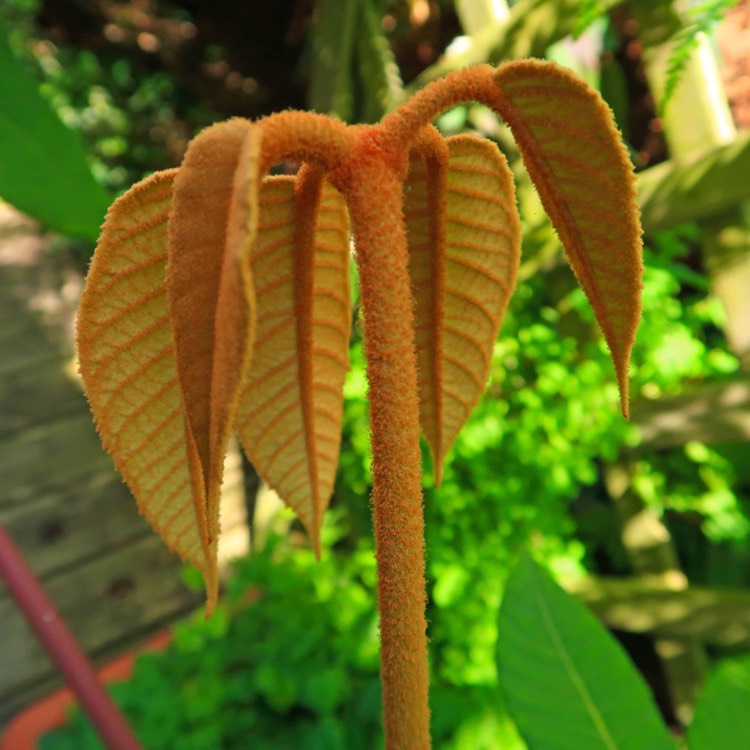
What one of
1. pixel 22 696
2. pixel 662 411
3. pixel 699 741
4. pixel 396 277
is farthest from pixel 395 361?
pixel 22 696

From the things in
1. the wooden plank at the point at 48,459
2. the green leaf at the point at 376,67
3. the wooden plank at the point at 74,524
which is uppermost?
the green leaf at the point at 376,67

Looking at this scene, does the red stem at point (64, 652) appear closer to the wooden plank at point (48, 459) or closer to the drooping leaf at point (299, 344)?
the drooping leaf at point (299, 344)

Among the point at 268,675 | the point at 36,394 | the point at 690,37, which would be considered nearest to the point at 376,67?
the point at 690,37

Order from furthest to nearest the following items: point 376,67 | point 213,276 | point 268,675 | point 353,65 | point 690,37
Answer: point 353,65, point 376,67, point 268,675, point 690,37, point 213,276

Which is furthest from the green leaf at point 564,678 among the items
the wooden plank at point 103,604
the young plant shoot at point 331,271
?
the wooden plank at point 103,604

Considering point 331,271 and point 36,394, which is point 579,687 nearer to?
point 331,271

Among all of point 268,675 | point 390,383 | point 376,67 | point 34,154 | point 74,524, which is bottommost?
point 268,675

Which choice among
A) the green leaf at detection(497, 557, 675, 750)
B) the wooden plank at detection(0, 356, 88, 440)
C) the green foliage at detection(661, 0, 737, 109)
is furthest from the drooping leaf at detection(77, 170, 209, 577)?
the wooden plank at detection(0, 356, 88, 440)

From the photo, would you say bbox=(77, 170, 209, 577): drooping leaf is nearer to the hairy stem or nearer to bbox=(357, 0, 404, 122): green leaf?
the hairy stem
